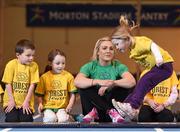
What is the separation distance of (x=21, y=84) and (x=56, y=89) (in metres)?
0.33

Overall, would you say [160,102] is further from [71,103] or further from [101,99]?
[71,103]

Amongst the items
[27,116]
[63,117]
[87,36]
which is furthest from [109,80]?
[87,36]

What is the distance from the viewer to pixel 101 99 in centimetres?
456

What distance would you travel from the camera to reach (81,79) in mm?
4566

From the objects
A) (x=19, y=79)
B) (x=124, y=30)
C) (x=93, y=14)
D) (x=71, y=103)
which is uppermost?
(x=93, y=14)

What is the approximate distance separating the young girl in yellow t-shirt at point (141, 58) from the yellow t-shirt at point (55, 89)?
683mm

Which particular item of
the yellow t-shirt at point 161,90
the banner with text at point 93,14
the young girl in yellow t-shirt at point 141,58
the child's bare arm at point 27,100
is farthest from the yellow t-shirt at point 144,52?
the banner with text at point 93,14

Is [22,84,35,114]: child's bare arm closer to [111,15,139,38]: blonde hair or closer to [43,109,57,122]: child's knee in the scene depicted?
[43,109,57,122]: child's knee

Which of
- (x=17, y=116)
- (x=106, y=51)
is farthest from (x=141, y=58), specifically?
(x=17, y=116)

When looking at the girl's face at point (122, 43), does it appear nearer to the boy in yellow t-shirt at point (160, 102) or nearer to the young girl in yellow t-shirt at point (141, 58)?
the young girl in yellow t-shirt at point (141, 58)

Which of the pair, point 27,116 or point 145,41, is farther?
point 27,116

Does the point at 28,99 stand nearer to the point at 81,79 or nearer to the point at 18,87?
the point at 18,87

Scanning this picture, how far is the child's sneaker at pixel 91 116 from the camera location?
4380 mm

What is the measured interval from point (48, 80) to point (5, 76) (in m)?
0.40
